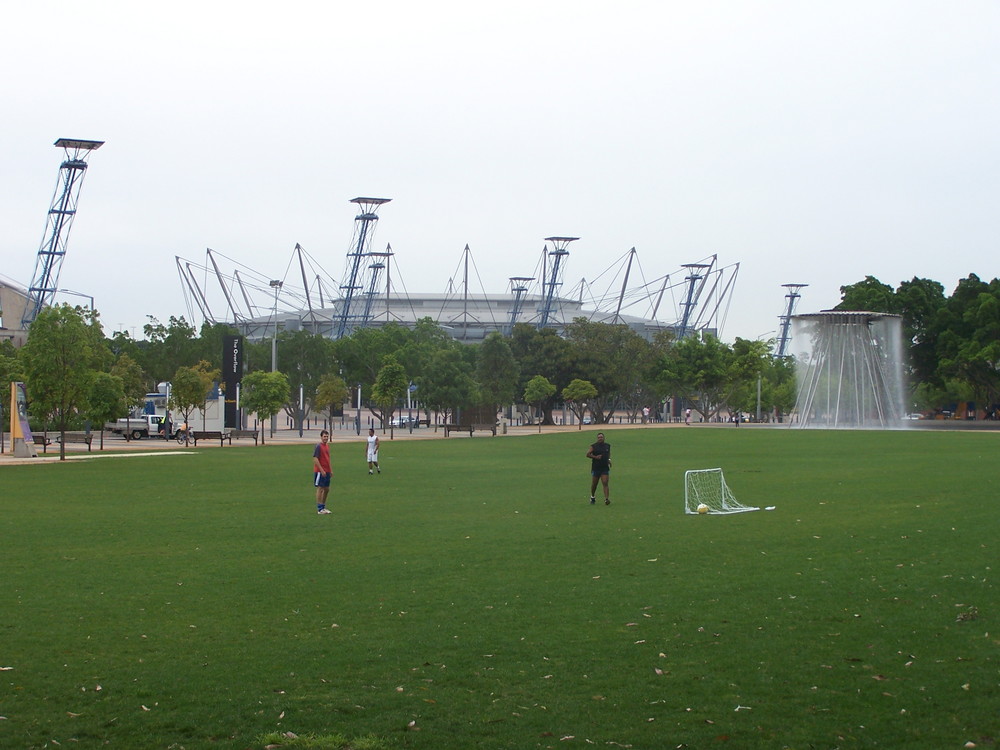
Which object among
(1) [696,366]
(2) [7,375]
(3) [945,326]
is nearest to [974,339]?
(3) [945,326]

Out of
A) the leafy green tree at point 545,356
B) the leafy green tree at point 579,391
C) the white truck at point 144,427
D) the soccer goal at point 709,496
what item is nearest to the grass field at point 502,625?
the soccer goal at point 709,496

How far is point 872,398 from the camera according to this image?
8050 centimetres

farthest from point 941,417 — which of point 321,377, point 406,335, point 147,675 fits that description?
point 147,675

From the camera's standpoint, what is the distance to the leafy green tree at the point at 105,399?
51406 millimetres

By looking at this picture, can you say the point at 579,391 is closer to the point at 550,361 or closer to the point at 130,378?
the point at 550,361

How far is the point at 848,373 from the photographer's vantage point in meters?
80.4

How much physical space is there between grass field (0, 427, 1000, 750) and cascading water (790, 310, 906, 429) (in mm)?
60081

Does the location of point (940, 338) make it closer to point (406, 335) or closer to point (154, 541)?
point (406, 335)

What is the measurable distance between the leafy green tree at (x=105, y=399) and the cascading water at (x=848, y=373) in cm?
5122

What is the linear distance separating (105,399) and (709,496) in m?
37.2

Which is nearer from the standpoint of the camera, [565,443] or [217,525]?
[217,525]

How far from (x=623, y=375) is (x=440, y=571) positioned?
8058 centimetres

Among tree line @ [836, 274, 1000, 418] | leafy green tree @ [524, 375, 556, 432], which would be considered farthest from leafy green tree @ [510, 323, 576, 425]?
tree line @ [836, 274, 1000, 418]

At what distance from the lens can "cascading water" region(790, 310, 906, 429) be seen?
8006 cm
